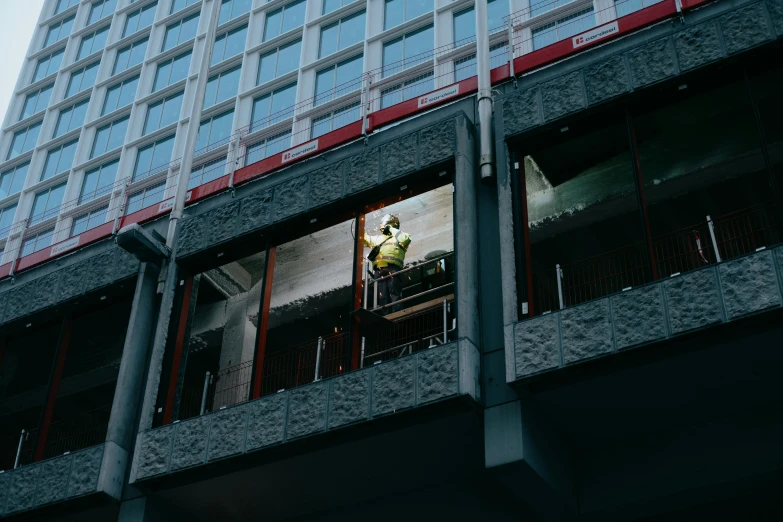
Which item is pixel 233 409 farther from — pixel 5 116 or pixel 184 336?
pixel 5 116

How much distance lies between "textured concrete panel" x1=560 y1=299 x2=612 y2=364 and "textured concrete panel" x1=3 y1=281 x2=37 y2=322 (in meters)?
12.9

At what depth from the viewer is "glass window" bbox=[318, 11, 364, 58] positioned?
43981 millimetres

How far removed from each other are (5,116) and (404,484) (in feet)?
138

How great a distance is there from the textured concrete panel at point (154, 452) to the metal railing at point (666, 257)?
7.31m

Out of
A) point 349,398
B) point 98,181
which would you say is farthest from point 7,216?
point 349,398

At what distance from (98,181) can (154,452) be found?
31.2 metres

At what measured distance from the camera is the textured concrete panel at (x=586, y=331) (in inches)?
604

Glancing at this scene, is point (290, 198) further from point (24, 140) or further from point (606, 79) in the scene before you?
point (24, 140)

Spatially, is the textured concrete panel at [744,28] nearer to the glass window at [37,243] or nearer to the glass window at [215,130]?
the glass window at [215,130]

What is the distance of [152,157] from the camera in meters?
46.2

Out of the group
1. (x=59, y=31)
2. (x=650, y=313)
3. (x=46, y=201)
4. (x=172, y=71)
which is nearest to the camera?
(x=650, y=313)

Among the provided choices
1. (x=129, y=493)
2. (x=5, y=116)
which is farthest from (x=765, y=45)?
(x=5, y=116)

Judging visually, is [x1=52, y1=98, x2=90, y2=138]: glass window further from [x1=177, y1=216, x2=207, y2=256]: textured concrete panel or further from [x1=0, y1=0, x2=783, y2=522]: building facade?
[x1=177, y1=216, x2=207, y2=256]: textured concrete panel

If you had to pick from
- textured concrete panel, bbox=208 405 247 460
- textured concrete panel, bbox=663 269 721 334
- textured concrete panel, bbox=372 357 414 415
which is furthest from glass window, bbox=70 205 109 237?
textured concrete panel, bbox=663 269 721 334
